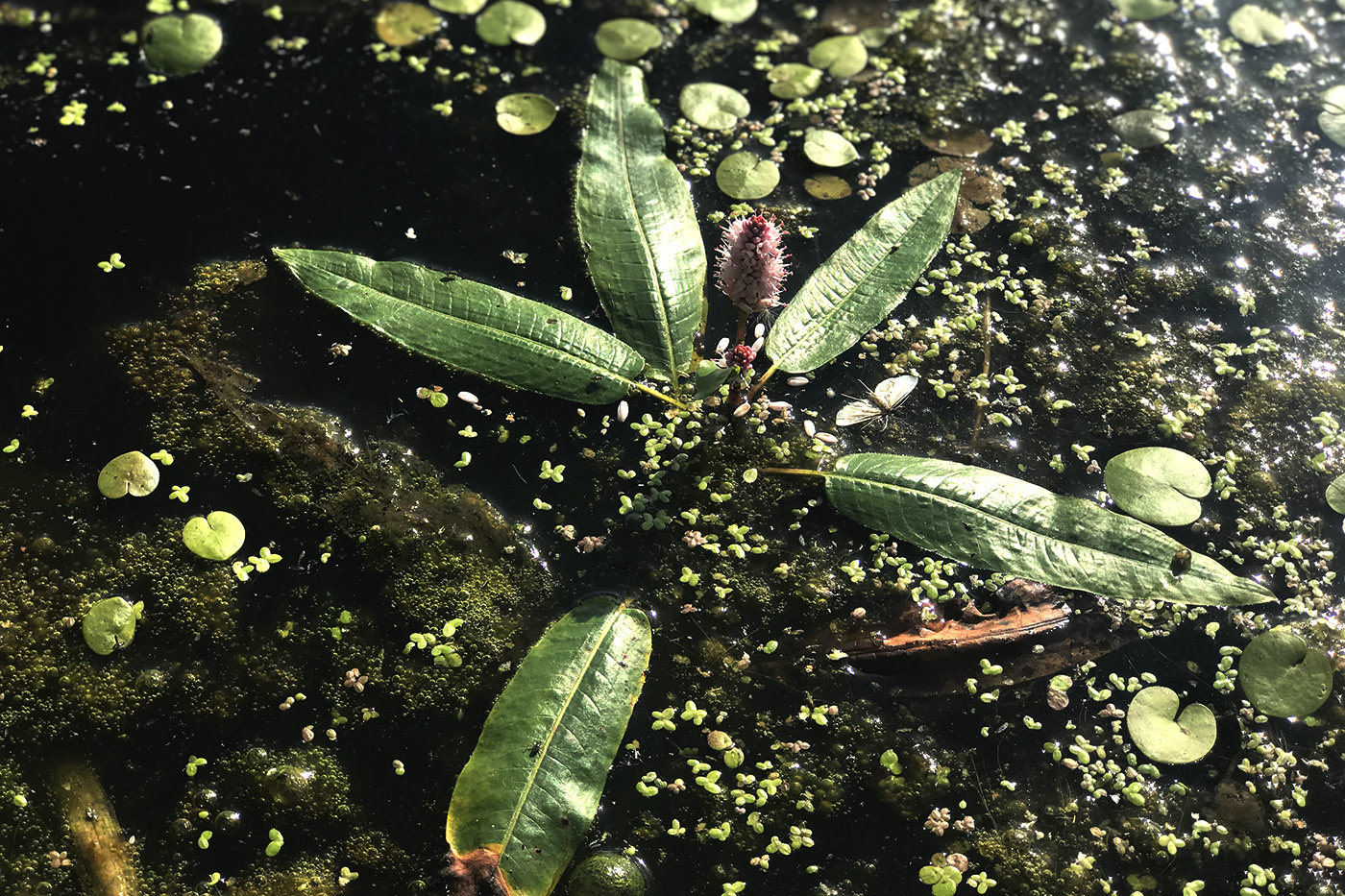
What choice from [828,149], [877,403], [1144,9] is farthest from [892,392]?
[1144,9]

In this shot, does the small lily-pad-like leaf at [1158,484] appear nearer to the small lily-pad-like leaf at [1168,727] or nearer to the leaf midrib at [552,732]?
the small lily-pad-like leaf at [1168,727]

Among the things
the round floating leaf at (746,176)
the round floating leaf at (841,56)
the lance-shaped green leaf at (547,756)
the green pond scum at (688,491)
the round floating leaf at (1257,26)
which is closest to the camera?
the lance-shaped green leaf at (547,756)

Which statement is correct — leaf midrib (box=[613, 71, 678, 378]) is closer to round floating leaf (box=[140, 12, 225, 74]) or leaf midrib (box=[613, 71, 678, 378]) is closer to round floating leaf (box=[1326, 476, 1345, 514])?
round floating leaf (box=[140, 12, 225, 74])

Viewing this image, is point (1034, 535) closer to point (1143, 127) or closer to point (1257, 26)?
point (1143, 127)

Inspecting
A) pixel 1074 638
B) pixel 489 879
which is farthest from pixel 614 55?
pixel 489 879

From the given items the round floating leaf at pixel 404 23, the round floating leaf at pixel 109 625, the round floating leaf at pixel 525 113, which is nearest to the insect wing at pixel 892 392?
the round floating leaf at pixel 525 113

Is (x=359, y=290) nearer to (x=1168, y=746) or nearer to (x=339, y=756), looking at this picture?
(x=339, y=756)
